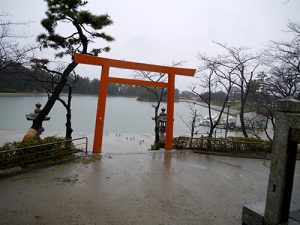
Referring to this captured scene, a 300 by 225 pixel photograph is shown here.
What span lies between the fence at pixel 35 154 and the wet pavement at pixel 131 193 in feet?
1.52

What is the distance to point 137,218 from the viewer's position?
4398mm

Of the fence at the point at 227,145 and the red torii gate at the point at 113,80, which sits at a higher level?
the red torii gate at the point at 113,80

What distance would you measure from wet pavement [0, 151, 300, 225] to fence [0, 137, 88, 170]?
462 millimetres

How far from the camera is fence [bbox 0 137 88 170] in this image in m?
6.43

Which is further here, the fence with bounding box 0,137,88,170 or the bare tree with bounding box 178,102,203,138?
the bare tree with bounding box 178,102,203,138

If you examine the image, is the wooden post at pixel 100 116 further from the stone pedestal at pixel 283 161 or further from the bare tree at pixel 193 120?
the bare tree at pixel 193 120

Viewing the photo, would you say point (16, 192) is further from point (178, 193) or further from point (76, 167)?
point (178, 193)

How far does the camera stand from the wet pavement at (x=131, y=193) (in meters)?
4.38

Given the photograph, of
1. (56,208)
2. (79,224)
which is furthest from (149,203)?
(56,208)

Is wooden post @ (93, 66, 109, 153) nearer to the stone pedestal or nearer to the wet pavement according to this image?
the wet pavement

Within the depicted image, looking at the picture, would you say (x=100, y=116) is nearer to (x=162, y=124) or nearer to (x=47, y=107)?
(x=47, y=107)

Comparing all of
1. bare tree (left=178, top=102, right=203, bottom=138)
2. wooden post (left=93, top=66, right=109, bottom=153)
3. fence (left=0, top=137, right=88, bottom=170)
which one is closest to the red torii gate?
wooden post (left=93, top=66, right=109, bottom=153)

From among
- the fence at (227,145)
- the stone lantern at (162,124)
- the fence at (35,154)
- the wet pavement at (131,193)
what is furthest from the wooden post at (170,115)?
the fence at (35,154)

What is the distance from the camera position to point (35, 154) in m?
7.10
